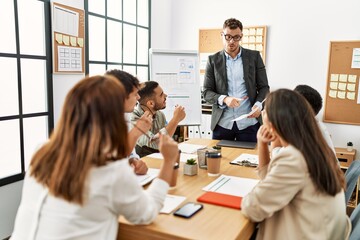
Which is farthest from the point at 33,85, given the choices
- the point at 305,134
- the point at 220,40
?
the point at 220,40

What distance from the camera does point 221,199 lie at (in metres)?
1.35

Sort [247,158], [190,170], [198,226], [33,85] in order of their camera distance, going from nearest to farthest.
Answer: [198,226]
[190,170]
[247,158]
[33,85]

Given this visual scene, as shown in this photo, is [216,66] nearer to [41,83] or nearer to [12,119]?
[41,83]

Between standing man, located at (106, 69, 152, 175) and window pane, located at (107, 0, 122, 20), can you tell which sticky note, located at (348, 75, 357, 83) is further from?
standing man, located at (106, 69, 152, 175)

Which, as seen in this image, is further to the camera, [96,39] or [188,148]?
[96,39]

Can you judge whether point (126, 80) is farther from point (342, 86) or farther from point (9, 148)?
point (342, 86)

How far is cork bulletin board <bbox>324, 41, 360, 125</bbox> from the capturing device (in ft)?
12.1

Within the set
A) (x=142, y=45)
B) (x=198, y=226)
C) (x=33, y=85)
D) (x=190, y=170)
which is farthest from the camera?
(x=142, y=45)

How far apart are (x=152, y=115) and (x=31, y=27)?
1.27 m

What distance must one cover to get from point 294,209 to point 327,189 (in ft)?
0.44

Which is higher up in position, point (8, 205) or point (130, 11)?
point (130, 11)

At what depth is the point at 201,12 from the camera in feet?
14.8

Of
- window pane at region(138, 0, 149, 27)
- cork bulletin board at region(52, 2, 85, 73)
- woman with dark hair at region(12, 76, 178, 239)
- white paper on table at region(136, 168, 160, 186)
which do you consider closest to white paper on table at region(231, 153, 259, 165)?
white paper on table at region(136, 168, 160, 186)

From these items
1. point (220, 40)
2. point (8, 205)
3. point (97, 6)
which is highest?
point (97, 6)
